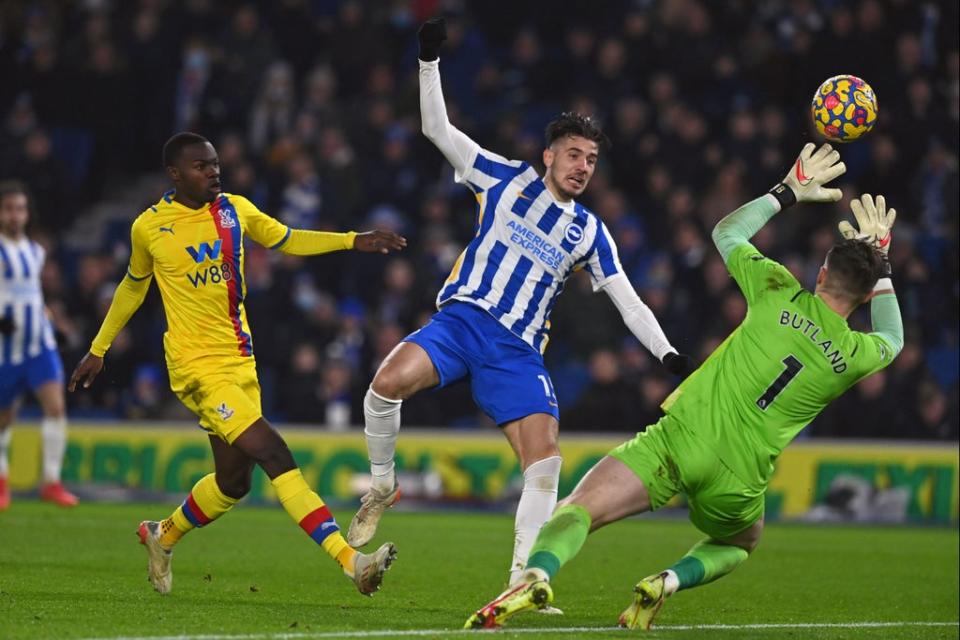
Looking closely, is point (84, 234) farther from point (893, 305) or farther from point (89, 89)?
point (893, 305)

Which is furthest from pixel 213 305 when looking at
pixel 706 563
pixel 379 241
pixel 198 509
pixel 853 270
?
pixel 853 270

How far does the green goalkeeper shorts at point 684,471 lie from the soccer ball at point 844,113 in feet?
7.18

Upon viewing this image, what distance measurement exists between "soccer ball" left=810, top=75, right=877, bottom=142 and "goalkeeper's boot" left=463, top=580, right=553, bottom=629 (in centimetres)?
320

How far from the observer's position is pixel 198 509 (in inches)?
336

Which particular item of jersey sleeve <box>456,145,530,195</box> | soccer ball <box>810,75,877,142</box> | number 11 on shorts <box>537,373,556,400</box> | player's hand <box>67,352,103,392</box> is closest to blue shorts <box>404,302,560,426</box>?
number 11 on shorts <box>537,373,556,400</box>

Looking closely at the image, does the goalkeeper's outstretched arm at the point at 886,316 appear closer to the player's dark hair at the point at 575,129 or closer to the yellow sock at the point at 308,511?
the player's dark hair at the point at 575,129

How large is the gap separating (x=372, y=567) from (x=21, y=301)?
6.60 meters

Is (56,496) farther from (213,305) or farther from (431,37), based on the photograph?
(431,37)

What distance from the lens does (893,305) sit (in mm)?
7074

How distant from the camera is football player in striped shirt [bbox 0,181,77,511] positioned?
1260 centimetres

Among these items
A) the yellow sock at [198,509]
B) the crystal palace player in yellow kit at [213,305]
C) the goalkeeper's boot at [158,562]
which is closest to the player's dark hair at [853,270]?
the crystal palace player in yellow kit at [213,305]

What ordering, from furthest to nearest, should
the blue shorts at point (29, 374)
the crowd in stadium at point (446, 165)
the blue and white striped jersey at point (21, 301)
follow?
the crowd in stadium at point (446, 165) < the blue shorts at point (29, 374) < the blue and white striped jersey at point (21, 301)

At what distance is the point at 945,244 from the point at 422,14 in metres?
7.95

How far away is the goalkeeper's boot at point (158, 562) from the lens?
27.6 ft
